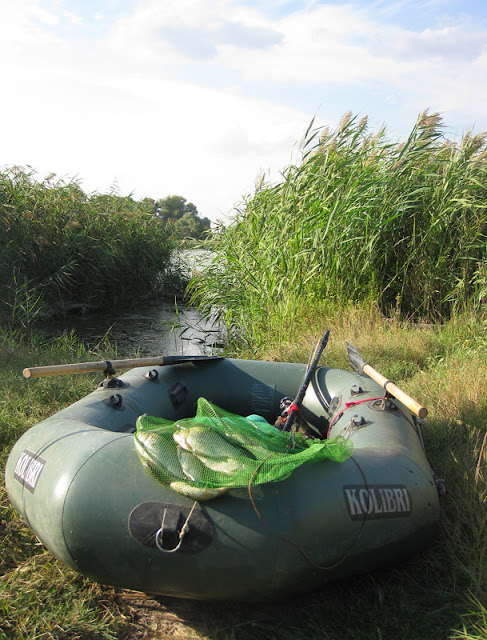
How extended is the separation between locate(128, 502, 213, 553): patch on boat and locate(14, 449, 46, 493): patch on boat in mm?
478

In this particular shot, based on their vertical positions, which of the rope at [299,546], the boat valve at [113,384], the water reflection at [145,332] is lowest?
the water reflection at [145,332]

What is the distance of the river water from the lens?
609 centimetres

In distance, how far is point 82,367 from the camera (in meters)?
2.61

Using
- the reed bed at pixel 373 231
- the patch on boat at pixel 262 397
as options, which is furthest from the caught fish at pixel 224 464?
the reed bed at pixel 373 231

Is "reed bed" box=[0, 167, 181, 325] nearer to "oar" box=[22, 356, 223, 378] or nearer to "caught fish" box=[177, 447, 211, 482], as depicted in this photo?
"oar" box=[22, 356, 223, 378]

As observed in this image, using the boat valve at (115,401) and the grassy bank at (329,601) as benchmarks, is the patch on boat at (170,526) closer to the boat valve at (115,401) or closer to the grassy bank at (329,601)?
the grassy bank at (329,601)

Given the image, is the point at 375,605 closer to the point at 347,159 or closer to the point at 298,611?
the point at 298,611

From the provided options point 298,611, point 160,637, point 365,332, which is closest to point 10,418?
point 160,637

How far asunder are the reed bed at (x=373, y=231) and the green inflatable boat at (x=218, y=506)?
2.81 m

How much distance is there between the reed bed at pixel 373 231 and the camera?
4734 millimetres

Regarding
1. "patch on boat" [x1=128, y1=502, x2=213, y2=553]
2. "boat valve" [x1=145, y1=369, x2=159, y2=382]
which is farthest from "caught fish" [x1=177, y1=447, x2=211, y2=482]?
"boat valve" [x1=145, y1=369, x2=159, y2=382]

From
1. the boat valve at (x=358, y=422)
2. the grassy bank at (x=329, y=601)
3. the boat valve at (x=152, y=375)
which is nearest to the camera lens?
the grassy bank at (x=329, y=601)

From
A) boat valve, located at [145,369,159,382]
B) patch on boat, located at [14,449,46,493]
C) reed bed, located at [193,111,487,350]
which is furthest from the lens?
reed bed, located at [193,111,487,350]

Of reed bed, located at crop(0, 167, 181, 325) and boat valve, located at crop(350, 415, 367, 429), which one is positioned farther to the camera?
reed bed, located at crop(0, 167, 181, 325)
